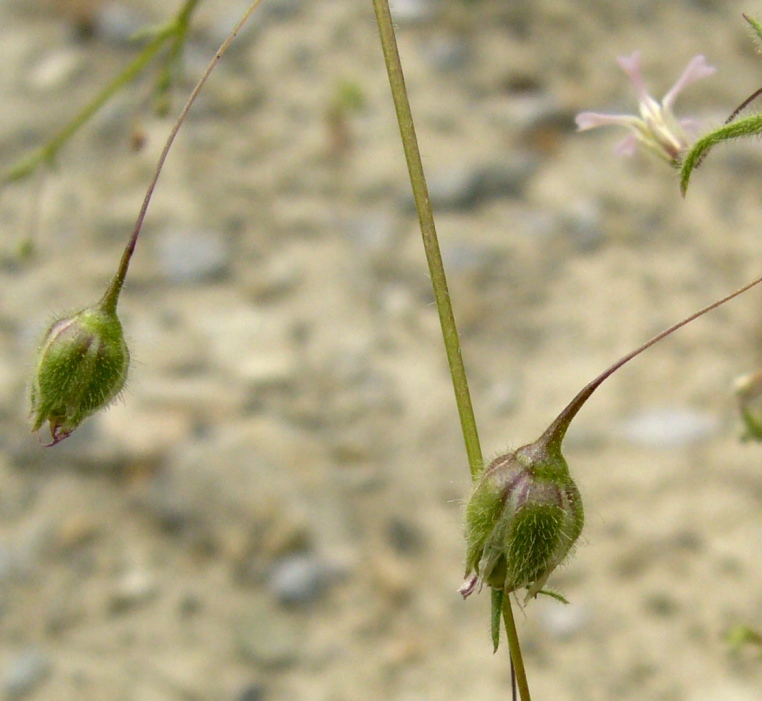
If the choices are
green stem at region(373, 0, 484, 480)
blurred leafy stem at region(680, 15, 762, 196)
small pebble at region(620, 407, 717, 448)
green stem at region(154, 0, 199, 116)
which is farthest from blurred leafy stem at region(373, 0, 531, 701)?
small pebble at region(620, 407, 717, 448)

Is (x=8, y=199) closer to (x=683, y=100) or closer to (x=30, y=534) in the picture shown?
(x=30, y=534)

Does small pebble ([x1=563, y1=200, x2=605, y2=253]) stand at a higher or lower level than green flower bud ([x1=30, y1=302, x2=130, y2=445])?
lower

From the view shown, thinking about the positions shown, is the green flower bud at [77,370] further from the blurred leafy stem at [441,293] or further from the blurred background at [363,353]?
the blurred background at [363,353]

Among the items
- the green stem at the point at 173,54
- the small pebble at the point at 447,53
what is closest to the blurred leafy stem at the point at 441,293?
the green stem at the point at 173,54

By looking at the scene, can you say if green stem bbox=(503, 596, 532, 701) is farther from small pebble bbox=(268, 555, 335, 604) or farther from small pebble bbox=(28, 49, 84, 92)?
small pebble bbox=(28, 49, 84, 92)

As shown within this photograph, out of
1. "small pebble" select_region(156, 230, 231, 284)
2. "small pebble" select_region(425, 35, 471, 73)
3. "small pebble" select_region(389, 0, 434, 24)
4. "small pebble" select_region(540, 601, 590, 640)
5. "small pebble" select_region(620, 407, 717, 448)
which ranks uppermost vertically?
"small pebble" select_region(389, 0, 434, 24)

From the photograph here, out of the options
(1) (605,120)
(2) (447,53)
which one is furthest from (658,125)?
(2) (447,53)
